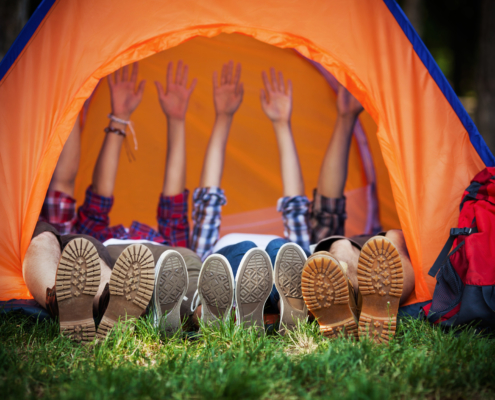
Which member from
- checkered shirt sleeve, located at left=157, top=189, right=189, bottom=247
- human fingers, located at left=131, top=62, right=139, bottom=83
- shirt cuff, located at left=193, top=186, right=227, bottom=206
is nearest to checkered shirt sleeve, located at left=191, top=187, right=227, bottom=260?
shirt cuff, located at left=193, top=186, right=227, bottom=206

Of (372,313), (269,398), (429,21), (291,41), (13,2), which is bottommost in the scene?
(269,398)

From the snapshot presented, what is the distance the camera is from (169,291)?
1.52 m

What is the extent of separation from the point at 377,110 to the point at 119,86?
5.37 ft

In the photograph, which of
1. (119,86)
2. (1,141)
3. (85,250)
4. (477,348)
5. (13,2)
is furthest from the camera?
(13,2)

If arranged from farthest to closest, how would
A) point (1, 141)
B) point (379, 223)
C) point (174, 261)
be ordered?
point (379, 223)
point (1, 141)
point (174, 261)

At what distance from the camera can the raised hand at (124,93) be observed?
8.72 feet

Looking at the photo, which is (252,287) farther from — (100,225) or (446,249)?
(100,225)

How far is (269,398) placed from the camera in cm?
107

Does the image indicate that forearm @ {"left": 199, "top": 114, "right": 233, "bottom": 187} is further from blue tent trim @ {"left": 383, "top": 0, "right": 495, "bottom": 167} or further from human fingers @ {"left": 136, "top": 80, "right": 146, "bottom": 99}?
blue tent trim @ {"left": 383, "top": 0, "right": 495, "bottom": 167}

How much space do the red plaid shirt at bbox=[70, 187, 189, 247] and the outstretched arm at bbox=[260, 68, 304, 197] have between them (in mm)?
660

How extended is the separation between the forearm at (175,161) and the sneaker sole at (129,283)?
1.25m

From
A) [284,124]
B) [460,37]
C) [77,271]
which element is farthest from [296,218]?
[460,37]

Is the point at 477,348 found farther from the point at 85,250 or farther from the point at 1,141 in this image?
the point at 1,141

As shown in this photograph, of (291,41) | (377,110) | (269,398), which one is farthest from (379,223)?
(269,398)
